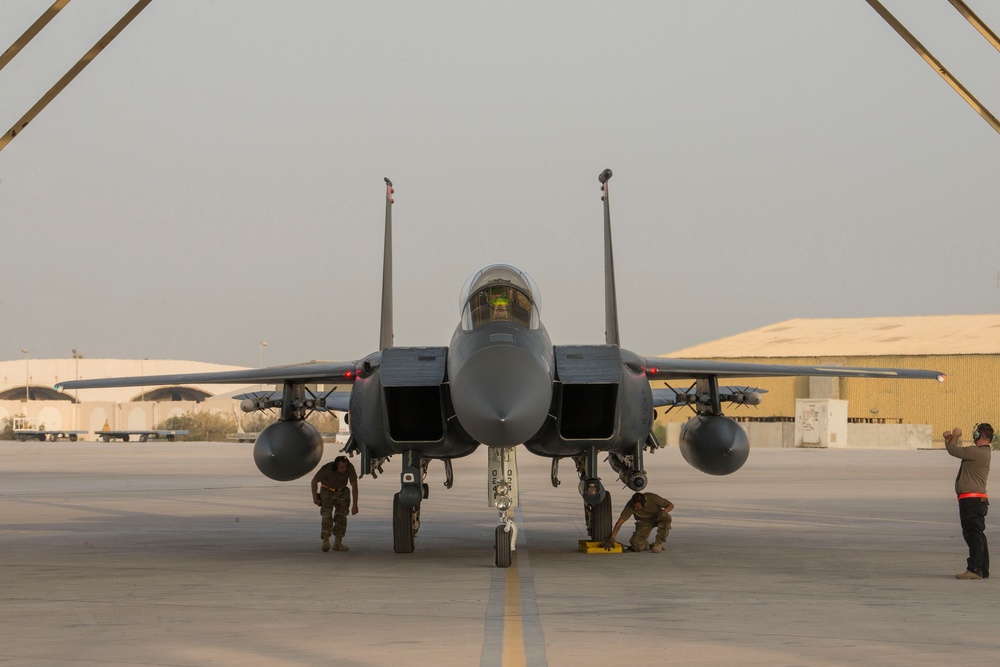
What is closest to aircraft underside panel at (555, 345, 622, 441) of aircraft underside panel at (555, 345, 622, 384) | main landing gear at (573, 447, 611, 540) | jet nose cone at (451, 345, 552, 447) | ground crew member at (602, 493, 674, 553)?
aircraft underside panel at (555, 345, 622, 384)

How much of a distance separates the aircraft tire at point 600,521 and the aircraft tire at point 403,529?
2.28 meters

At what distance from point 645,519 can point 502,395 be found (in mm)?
3980

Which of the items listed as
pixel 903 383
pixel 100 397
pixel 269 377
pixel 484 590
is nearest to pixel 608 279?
pixel 269 377

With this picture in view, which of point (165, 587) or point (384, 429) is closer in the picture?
→ point (165, 587)

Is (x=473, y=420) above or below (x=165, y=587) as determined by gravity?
above

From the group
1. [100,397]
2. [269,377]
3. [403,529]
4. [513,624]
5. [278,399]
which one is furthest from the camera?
[100,397]

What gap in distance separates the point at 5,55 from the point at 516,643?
18.1 feet

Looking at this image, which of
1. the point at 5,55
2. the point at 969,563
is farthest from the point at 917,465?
the point at 5,55

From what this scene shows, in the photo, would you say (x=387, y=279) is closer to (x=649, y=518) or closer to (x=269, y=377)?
(x=269, y=377)

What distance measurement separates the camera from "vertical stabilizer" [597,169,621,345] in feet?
59.3

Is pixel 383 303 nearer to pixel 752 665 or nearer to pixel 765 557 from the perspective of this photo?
pixel 765 557

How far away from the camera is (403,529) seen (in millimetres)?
14656

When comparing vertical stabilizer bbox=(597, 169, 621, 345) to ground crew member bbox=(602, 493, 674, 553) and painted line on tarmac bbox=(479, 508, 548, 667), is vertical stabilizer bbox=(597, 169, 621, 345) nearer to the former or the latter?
ground crew member bbox=(602, 493, 674, 553)

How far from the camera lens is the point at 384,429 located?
1398cm
